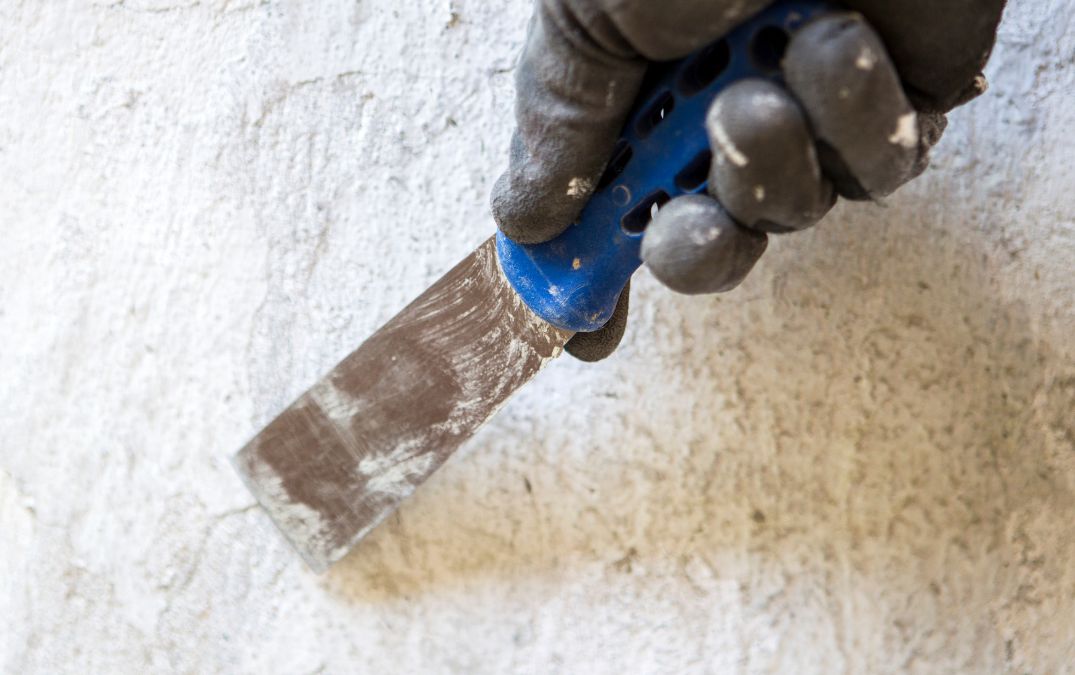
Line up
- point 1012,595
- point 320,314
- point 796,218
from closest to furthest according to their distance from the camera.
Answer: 1. point 796,218
2. point 1012,595
3. point 320,314

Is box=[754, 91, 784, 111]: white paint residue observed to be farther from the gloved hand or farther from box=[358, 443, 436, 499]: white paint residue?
box=[358, 443, 436, 499]: white paint residue

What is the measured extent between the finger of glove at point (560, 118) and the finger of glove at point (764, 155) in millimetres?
58

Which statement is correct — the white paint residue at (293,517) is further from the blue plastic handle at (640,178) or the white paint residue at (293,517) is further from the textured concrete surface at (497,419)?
the blue plastic handle at (640,178)

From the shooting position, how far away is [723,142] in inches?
13.1

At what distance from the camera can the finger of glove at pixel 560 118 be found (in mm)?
369

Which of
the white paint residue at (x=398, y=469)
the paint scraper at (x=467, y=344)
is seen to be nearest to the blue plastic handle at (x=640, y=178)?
the paint scraper at (x=467, y=344)

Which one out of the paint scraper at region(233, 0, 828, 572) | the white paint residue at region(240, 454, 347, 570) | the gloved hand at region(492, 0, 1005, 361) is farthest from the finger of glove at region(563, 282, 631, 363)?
the white paint residue at region(240, 454, 347, 570)

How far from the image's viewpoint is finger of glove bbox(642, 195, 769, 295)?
360mm

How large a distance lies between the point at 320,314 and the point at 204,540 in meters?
0.22

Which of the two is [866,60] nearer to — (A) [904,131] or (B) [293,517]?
(A) [904,131]

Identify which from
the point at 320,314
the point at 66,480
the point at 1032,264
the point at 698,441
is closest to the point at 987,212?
the point at 1032,264

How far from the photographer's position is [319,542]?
629 millimetres

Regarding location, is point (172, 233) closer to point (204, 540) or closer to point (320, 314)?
point (320, 314)

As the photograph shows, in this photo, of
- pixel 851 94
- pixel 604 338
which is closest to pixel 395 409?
pixel 604 338
